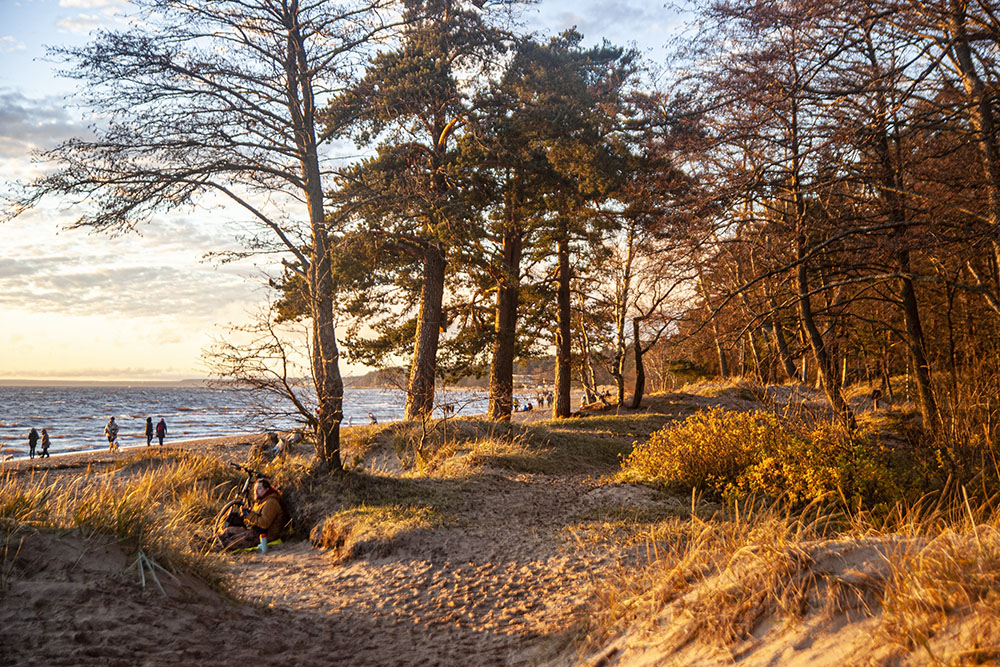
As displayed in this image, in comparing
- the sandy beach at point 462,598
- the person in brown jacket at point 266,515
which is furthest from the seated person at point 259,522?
the sandy beach at point 462,598

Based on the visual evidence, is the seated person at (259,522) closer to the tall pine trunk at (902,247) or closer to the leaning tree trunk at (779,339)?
the leaning tree trunk at (779,339)

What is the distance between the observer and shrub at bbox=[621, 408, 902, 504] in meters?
6.28

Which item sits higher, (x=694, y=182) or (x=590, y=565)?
(x=694, y=182)

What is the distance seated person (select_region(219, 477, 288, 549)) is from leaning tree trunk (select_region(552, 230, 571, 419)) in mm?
13010

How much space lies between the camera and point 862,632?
256 centimetres

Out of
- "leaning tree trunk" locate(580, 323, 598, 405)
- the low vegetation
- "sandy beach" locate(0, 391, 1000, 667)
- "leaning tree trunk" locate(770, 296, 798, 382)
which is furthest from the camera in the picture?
"leaning tree trunk" locate(580, 323, 598, 405)

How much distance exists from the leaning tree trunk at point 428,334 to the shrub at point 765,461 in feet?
23.9

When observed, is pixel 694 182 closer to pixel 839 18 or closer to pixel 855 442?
pixel 839 18

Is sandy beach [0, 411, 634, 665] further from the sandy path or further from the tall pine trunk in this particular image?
the tall pine trunk

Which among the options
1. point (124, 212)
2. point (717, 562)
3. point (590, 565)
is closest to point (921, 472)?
point (590, 565)

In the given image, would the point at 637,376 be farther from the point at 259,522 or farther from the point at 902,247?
→ the point at 259,522

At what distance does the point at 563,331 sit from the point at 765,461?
1358cm

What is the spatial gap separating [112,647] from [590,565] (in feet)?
11.5

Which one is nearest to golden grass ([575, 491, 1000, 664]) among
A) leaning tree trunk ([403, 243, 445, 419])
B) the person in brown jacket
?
the person in brown jacket
